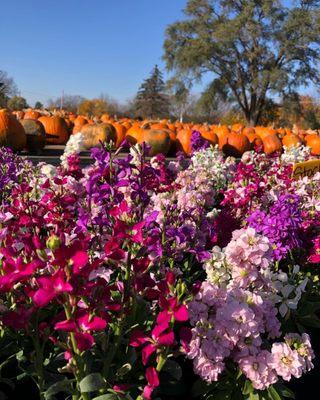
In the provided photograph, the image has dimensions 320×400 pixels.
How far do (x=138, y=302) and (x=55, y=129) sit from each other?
1184 cm

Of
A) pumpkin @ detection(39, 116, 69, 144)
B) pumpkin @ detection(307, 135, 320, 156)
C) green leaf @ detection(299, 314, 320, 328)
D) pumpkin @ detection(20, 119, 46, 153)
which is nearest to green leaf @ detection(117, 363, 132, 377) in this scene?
green leaf @ detection(299, 314, 320, 328)

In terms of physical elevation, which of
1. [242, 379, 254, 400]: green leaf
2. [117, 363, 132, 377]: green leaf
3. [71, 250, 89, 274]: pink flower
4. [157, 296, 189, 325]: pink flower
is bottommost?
[242, 379, 254, 400]: green leaf

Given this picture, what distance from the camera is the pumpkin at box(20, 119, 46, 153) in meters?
9.92

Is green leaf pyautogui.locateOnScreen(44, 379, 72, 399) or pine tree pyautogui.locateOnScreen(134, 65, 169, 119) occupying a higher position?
pine tree pyautogui.locateOnScreen(134, 65, 169, 119)

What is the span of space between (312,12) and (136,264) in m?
33.6

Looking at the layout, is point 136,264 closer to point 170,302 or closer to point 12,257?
point 170,302

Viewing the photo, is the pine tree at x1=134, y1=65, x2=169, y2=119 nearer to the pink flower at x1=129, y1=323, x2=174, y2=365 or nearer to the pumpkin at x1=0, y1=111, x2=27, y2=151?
the pumpkin at x1=0, y1=111, x2=27, y2=151

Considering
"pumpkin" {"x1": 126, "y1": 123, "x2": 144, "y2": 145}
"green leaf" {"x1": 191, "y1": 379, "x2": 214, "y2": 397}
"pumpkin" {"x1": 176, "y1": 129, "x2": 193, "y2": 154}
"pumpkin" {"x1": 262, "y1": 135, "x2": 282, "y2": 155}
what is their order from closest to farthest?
1. "green leaf" {"x1": 191, "y1": 379, "x2": 214, "y2": 397}
2. "pumpkin" {"x1": 176, "y1": 129, "x2": 193, "y2": 154}
3. "pumpkin" {"x1": 126, "y1": 123, "x2": 144, "y2": 145}
4. "pumpkin" {"x1": 262, "y1": 135, "x2": 282, "y2": 155}

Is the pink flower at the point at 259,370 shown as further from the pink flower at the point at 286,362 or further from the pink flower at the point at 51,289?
the pink flower at the point at 51,289

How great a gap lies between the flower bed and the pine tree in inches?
2322

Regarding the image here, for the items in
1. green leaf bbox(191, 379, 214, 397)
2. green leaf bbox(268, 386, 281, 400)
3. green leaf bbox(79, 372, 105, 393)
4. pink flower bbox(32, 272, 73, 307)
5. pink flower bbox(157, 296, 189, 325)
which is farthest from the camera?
green leaf bbox(191, 379, 214, 397)

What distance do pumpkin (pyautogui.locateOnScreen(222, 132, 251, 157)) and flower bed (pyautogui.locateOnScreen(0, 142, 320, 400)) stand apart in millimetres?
10724

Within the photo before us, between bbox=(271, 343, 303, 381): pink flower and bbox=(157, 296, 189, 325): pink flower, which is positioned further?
bbox=(271, 343, 303, 381): pink flower

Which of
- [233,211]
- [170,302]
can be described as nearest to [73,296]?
[170,302]
